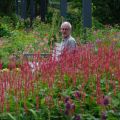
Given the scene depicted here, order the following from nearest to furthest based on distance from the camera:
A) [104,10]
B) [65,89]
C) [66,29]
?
[65,89] → [66,29] → [104,10]

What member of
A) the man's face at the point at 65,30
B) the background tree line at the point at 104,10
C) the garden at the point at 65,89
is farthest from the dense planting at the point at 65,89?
the background tree line at the point at 104,10

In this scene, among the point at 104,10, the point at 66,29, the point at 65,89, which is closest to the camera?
the point at 65,89

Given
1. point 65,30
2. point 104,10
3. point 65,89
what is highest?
point 65,30

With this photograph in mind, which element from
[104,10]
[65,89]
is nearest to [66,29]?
[65,89]

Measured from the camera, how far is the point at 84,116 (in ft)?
15.1

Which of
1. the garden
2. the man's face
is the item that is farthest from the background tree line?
the garden

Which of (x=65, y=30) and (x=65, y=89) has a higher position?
(x=65, y=30)

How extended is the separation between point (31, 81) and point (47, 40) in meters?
Answer: 8.64

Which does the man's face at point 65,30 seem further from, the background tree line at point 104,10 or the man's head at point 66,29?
the background tree line at point 104,10

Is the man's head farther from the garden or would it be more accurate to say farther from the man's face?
the garden

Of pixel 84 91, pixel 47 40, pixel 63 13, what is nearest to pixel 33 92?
pixel 84 91

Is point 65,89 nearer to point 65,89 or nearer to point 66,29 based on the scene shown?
point 65,89

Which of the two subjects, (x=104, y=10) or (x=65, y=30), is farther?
(x=104, y=10)

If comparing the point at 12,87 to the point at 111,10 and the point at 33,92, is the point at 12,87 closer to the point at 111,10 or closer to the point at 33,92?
the point at 33,92
